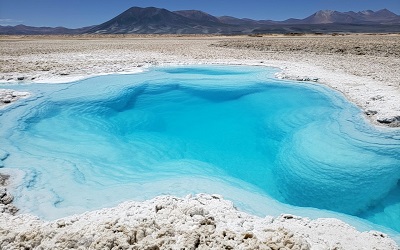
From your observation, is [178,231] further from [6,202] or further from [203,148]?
[203,148]

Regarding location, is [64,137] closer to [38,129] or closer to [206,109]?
[38,129]

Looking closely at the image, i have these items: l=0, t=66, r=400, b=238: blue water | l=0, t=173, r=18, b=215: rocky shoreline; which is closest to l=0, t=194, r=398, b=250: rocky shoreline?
l=0, t=173, r=18, b=215: rocky shoreline

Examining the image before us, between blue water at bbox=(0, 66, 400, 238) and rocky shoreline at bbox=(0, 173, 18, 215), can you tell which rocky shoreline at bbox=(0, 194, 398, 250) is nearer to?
rocky shoreline at bbox=(0, 173, 18, 215)

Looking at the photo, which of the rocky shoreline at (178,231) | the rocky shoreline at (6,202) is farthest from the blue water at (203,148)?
the rocky shoreline at (178,231)

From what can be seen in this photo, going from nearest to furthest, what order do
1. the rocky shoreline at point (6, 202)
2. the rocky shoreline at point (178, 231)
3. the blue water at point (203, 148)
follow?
the rocky shoreline at point (178, 231), the rocky shoreline at point (6, 202), the blue water at point (203, 148)

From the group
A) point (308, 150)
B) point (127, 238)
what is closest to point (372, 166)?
point (308, 150)

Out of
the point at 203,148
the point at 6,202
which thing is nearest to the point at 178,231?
the point at 6,202

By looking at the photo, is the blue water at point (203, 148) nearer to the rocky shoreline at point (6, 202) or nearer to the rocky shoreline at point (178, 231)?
the rocky shoreline at point (6, 202)

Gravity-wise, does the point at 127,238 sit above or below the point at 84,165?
above
